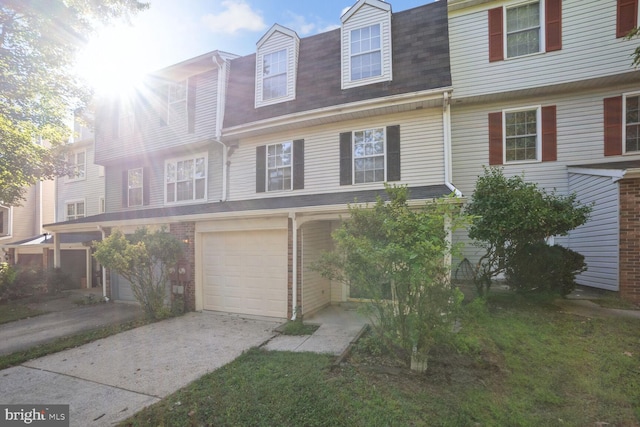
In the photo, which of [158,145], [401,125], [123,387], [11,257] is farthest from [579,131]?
[11,257]

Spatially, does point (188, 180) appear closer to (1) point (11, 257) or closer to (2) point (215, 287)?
(2) point (215, 287)

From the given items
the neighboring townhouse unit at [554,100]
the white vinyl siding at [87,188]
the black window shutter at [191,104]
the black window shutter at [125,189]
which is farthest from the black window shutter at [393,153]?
the white vinyl siding at [87,188]

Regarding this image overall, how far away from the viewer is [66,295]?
1127 cm

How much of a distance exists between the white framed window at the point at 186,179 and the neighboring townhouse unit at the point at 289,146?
46mm

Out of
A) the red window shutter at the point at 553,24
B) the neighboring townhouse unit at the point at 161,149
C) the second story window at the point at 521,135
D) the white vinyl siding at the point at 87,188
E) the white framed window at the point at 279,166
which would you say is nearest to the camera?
the red window shutter at the point at 553,24

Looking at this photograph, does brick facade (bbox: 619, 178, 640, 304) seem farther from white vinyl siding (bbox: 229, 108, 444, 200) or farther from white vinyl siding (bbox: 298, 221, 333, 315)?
white vinyl siding (bbox: 298, 221, 333, 315)

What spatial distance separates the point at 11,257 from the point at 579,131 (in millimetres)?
23852

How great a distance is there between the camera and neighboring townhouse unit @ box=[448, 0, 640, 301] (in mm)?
7891

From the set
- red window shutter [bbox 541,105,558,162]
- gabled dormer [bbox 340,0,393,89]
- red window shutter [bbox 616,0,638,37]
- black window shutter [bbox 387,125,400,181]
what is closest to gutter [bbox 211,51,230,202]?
gabled dormer [bbox 340,0,393,89]

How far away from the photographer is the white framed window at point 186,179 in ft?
35.4

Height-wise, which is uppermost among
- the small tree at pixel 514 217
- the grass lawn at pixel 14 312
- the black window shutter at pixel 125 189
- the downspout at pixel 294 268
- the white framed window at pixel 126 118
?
the white framed window at pixel 126 118

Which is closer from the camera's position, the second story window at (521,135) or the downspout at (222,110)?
the second story window at (521,135)

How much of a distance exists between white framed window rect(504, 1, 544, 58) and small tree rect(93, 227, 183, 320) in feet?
37.2

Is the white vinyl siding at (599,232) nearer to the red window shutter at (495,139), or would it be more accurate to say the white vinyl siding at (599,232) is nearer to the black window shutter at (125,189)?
the red window shutter at (495,139)
